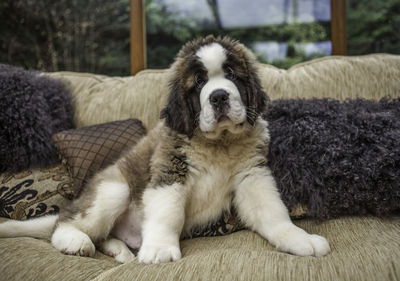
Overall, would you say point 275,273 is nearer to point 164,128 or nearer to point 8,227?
point 164,128

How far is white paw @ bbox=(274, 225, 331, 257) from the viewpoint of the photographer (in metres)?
1.22

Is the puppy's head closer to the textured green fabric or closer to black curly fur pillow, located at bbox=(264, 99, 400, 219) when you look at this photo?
black curly fur pillow, located at bbox=(264, 99, 400, 219)

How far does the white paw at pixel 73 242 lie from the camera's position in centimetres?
144

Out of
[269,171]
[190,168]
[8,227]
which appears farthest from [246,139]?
[8,227]

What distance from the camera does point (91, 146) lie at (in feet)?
6.93

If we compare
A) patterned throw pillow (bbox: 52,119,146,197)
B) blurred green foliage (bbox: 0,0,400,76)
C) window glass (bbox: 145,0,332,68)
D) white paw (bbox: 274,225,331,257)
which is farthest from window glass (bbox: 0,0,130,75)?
white paw (bbox: 274,225,331,257)

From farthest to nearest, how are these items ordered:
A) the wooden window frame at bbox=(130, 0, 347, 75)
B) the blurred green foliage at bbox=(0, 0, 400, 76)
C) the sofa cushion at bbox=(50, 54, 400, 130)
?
the blurred green foliage at bbox=(0, 0, 400, 76) < the wooden window frame at bbox=(130, 0, 347, 75) < the sofa cushion at bbox=(50, 54, 400, 130)

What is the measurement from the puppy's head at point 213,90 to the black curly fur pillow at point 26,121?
105 cm

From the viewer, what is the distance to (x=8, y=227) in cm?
A: 159

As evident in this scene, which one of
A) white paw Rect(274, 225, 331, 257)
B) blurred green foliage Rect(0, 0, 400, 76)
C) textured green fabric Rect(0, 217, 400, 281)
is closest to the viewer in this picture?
textured green fabric Rect(0, 217, 400, 281)

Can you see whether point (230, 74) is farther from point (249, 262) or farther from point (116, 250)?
point (116, 250)

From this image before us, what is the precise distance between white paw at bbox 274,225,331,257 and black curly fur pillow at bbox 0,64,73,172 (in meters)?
1.67

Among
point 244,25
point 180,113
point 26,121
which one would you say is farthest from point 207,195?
point 244,25

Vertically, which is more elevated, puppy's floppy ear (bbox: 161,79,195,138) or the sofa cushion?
A: the sofa cushion
